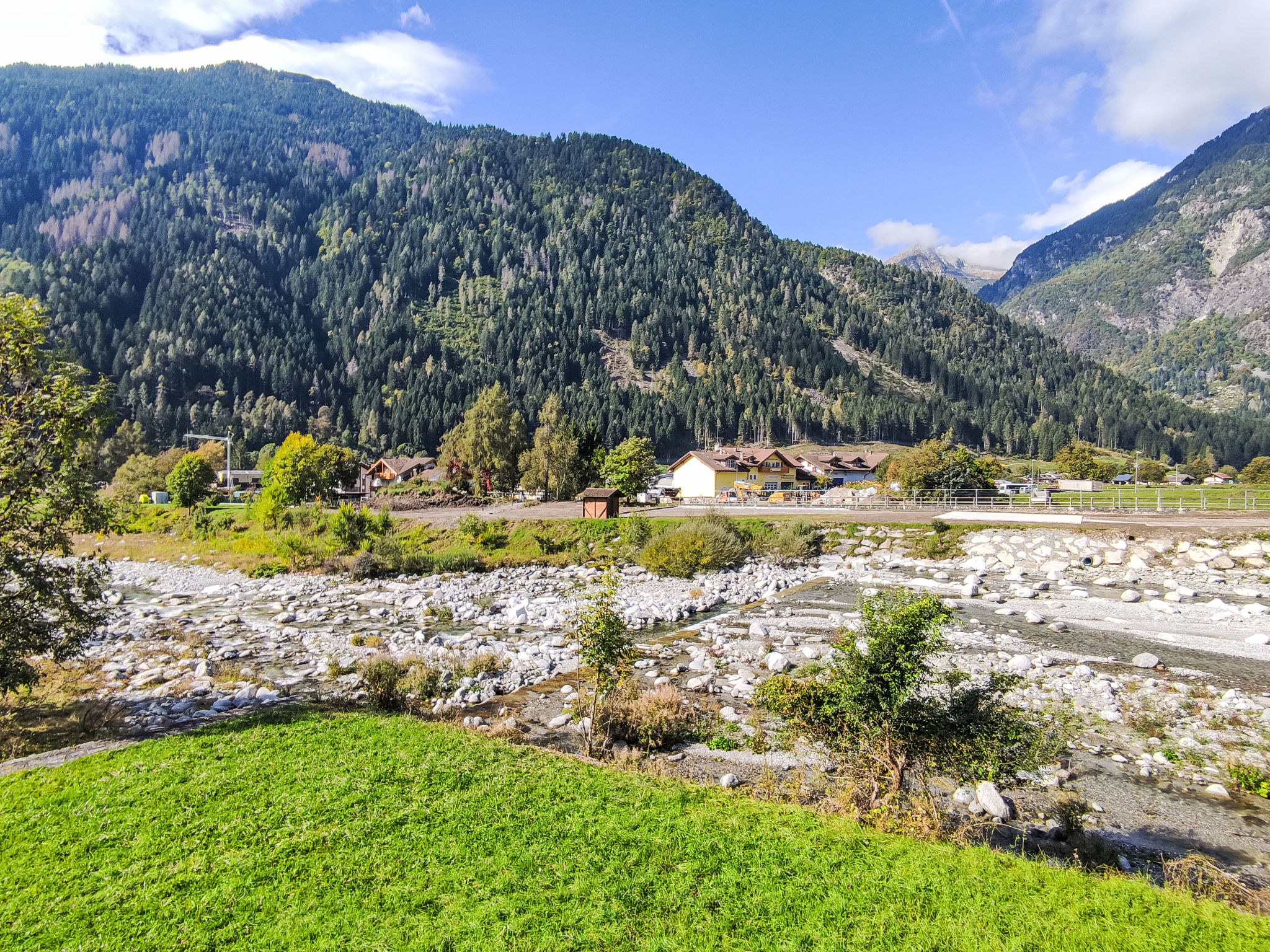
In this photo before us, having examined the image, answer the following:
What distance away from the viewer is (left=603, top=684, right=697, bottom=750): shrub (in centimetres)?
1275

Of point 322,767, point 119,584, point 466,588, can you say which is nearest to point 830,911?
point 322,767

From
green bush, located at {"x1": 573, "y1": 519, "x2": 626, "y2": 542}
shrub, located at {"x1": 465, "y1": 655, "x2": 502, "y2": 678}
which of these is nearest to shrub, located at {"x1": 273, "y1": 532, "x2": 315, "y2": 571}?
green bush, located at {"x1": 573, "y1": 519, "x2": 626, "y2": 542}

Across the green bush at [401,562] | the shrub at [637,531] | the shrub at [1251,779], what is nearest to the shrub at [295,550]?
the green bush at [401,562]

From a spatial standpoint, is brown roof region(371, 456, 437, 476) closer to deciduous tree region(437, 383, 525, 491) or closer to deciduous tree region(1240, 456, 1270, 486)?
deciduous tree region(437, 383, 525, 491)

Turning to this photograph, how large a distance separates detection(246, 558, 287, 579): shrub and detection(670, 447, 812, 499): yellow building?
146ft

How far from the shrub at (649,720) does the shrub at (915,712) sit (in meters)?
4.44

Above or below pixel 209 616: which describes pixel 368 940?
above

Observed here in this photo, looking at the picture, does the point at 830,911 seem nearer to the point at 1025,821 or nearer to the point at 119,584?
the point at 1025,821

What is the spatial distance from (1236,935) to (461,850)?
8311 mm

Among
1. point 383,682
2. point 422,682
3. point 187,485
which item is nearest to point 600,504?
point 422,682

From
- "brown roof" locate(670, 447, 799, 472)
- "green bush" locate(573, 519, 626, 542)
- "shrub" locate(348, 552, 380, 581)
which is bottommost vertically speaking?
"shrub" locate(348, 552, 380, 581)

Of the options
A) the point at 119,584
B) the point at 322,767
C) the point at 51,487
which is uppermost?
the point at 51,487

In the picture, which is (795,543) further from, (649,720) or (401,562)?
(649,720)

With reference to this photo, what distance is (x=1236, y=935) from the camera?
618cm
